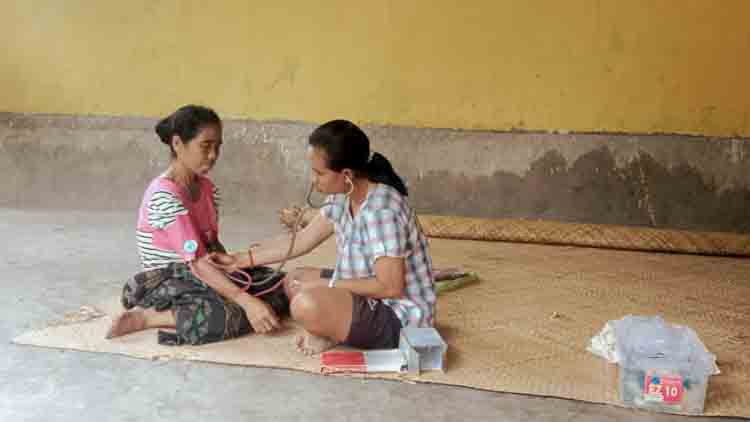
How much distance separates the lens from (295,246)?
10.3 ft

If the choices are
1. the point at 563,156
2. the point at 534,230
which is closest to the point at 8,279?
the point at 534,230

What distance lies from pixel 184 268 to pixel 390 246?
0.86 m

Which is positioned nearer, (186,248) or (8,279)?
(186,248)

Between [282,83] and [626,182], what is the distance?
2363 millimetres

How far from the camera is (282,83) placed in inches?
221

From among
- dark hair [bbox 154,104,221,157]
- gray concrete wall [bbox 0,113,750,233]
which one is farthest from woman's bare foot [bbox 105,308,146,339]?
gray concrete wall [bbox 0,113,750,233]

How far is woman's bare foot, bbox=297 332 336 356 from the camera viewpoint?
2.85 m

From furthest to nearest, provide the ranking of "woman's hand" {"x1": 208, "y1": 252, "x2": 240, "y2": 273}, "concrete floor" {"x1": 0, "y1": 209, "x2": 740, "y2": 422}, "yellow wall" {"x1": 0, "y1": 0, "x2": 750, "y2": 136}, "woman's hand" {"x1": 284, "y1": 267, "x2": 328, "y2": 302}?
"yellow wall" {"x1": 0, "y1": 0, "x2": 750, "y2": 136} → "woman's hand" {"x1": 284, "y1": 267, "x2": 328, "y2": 302} → "woman's hand" {"x1": 208, "y1": 252, "x2": 240, "y2": 273} → "concrete floor" {"x1": 0, "y1": 209, "x2": 740, "y2": 422}

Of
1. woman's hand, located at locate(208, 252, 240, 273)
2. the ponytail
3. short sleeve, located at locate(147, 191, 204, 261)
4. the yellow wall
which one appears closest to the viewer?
the ponytail

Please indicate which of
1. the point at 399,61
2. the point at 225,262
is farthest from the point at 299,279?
the point at 399,61

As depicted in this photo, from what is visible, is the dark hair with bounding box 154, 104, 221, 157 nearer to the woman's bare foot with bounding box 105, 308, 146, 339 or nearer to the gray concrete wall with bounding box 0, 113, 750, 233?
the woman's bare foot with bounding box 105, 308, 146, 339

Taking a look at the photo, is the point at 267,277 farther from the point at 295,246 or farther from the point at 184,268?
the point at 184,268

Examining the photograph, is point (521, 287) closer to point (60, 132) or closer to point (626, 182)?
point (626, 182)

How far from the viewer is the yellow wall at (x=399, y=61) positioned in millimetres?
5055
